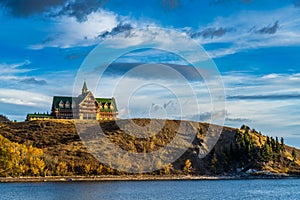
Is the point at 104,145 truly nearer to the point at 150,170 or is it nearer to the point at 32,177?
the point at 150,170

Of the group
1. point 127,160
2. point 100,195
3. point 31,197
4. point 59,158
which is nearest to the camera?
point 31,197

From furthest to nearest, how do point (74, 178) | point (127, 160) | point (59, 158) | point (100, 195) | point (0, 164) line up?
point (127, 160) < point (59, 158) < point (74, 178) < point (0, 164) < point (100, 195)

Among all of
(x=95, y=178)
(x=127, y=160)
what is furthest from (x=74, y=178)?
(x=127, y=160)

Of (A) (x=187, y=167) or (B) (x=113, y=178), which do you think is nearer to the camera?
(B) (x=113, y=178)

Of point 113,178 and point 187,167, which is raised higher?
point 187,167

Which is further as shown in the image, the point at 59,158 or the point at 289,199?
the point at 59,158

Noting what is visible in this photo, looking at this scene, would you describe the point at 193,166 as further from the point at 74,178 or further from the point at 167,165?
the point at 74,178

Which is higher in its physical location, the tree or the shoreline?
the tree

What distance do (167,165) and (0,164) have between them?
71.4 metres

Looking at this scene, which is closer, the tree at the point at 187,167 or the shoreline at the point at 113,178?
the shoreline at the point at 113,178

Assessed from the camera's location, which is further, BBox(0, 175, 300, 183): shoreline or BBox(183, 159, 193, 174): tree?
BBox(183, 159, 193, 174): tree

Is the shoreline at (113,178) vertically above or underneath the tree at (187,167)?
underneath

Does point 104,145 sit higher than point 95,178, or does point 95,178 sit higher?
point 104,145

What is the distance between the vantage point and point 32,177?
153 metres
